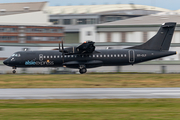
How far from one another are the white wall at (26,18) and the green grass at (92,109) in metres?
72.3

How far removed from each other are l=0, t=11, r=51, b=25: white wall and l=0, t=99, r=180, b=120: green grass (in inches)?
2846

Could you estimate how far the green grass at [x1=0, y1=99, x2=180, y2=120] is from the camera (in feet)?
40.1

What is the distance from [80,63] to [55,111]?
2309cm

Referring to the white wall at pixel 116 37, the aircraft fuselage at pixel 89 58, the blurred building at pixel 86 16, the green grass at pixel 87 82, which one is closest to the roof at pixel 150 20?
the white wall at pixel 116 37

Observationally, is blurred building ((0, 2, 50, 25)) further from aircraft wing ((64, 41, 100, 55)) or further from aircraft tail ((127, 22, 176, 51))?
aircraft tail ((127, 22, 176, 51))

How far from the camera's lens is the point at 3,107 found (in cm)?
1459

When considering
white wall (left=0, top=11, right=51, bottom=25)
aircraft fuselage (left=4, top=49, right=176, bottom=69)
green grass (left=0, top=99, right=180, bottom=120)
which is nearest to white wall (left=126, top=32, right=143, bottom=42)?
aircraft fuselage (left=4, top=49, right=176, bottom=69)

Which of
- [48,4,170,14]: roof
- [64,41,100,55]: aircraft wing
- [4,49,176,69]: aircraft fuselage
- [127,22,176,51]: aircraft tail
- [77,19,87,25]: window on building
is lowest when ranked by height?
[4,49,176,69]: aircraft fuselage

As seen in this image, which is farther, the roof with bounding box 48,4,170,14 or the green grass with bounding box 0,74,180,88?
the roof with bounding box 48,4,170,14

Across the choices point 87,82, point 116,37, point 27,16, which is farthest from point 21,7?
point 87,82

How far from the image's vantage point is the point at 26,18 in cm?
8612

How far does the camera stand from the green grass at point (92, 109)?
12.2 m

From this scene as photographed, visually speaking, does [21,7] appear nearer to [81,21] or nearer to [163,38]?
[81,21]

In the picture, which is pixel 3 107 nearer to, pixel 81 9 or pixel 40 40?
pixel 40 40
